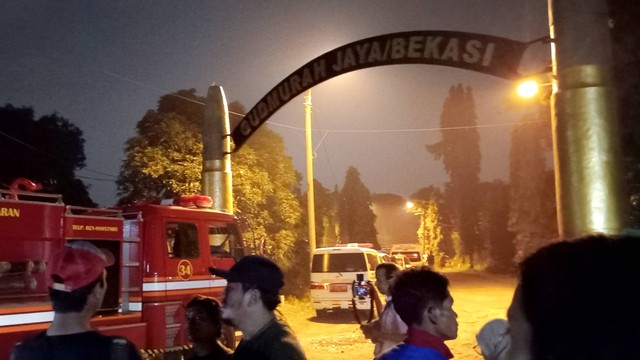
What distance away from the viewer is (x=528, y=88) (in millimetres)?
6332

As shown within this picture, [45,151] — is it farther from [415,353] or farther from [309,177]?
[415,353]

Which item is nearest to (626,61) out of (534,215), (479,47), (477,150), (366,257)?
(479,47)

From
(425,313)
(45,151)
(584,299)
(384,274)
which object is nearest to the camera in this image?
(584,299)

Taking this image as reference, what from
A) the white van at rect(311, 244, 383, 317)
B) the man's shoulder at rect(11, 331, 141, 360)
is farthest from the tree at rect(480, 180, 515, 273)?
the man's shoulder at rect(11, 331, 141, 360)

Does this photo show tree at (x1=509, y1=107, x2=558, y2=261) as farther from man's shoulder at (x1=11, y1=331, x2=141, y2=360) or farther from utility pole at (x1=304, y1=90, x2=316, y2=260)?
man's shoulder at (x1=11, y1=331, x2=141, y2=360)

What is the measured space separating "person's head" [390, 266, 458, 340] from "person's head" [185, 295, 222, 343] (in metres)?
1.61

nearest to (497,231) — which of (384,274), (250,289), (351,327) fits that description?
(351,327)

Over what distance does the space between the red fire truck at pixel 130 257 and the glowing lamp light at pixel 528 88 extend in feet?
17.5

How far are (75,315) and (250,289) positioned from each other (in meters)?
0.82

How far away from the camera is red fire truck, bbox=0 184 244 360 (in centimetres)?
694

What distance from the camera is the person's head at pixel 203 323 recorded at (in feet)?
13.4

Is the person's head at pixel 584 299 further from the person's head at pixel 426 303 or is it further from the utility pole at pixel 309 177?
the utility pole at pixel 309 177

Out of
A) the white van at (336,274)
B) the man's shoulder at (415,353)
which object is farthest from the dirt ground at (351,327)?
the man's shoulder at (415,353)

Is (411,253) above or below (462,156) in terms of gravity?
below
